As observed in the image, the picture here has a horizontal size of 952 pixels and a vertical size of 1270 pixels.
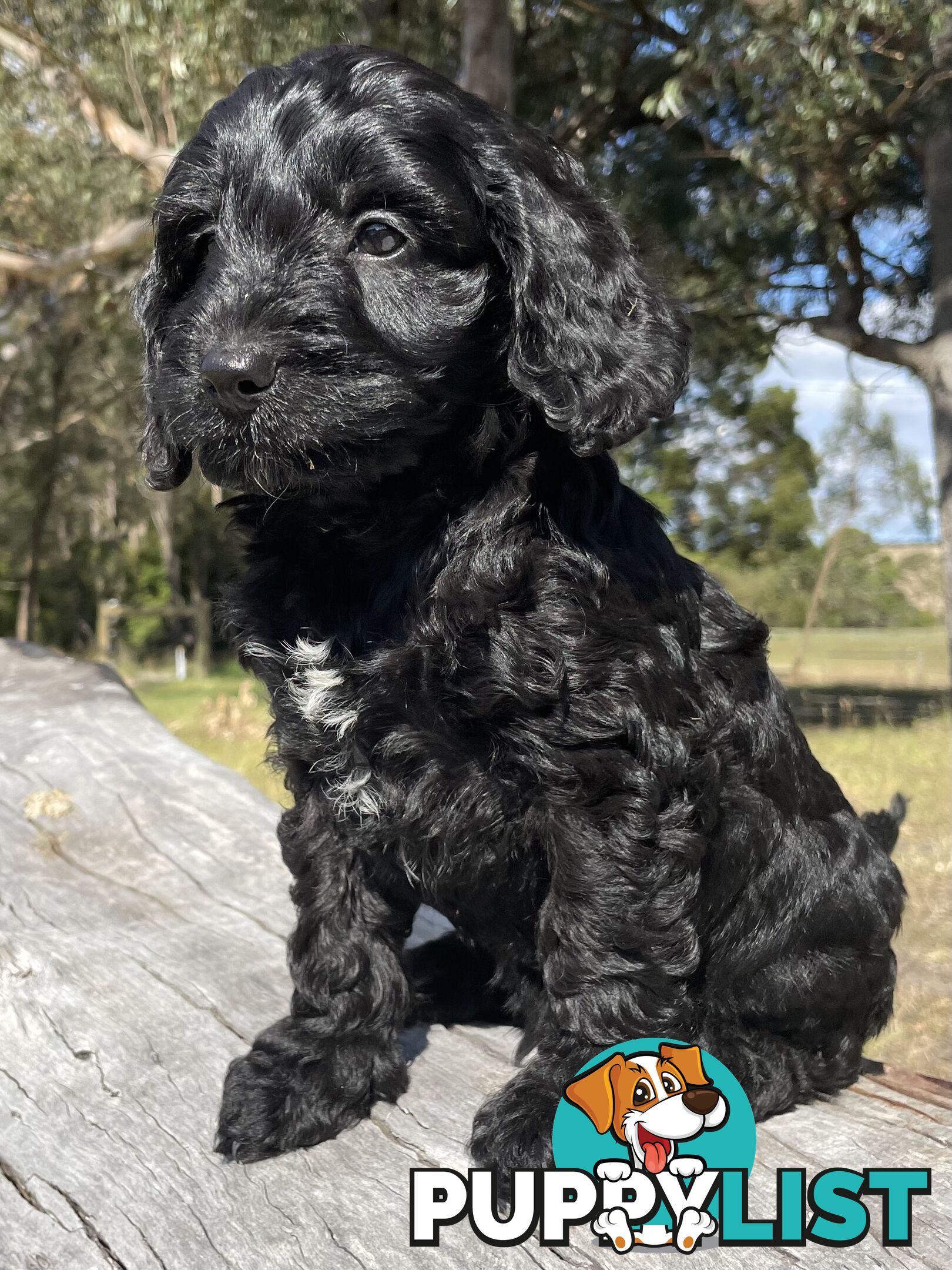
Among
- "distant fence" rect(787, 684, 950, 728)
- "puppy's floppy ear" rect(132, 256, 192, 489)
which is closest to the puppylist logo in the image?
"puppy's floppy ear" rect(132, 256, 192, 489)

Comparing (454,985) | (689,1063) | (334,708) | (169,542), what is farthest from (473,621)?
(169,542)

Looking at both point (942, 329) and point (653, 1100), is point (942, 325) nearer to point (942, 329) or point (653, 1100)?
point (942, 329)

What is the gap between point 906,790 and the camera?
897 cm

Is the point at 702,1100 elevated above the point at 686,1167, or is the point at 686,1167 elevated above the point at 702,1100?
the point at 702,1100

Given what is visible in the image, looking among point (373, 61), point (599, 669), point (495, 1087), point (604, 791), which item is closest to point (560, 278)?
point (373, 61)

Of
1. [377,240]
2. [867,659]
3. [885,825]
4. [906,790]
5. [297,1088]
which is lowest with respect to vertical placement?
[867,659]

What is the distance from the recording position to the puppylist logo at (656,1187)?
2047 mm

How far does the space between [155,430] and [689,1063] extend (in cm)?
187

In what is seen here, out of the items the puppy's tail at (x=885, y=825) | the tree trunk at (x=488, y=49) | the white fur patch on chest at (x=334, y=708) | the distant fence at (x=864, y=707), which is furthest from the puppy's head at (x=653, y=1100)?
the distant fence at (x=864, y=707)

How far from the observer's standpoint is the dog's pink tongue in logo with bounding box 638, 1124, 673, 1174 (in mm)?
2066

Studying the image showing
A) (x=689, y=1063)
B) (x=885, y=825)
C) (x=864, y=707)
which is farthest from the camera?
(x=864, y=707)

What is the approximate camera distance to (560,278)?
7.42ft

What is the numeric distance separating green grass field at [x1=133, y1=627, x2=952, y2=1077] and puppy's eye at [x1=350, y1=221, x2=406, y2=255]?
3.91 feet

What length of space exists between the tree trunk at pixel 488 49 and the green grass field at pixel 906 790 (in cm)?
465
